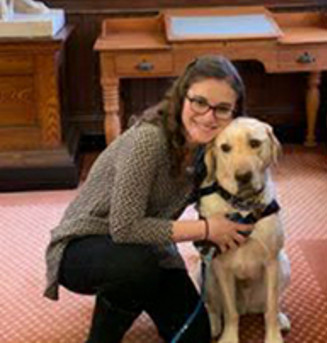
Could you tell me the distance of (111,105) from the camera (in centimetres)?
316

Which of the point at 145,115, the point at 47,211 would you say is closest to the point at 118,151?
the point at 145,115

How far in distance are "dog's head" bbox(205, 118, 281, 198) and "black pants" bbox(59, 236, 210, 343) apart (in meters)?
0.28

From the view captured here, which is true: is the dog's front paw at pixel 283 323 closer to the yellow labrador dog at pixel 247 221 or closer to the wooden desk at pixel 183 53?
the yellow labrador dog at pixel 247 221

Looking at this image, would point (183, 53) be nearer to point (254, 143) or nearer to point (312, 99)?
point (312, 99)

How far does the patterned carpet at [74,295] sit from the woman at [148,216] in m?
0.23

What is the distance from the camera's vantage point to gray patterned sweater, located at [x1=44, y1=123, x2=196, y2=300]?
1621mm

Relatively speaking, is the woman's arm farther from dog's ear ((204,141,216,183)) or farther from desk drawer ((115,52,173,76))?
desk drawer ((115,52,173,76))

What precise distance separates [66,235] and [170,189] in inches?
11.8

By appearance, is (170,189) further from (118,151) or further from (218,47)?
(218,47)

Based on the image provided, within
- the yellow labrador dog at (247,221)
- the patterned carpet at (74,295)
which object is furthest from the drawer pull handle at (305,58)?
the yellow labrador dog at (247,221)

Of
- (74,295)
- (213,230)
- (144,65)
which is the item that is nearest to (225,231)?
(213,230)

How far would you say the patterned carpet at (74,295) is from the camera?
6.56 feet

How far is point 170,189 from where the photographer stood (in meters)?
1.73

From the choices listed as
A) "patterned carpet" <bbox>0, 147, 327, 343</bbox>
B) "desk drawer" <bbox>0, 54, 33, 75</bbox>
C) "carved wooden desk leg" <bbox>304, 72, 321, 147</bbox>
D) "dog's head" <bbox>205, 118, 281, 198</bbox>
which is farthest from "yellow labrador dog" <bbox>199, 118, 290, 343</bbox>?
"carved wooden desk leg" <bbox>304, 72, 321, 147</bbox>
